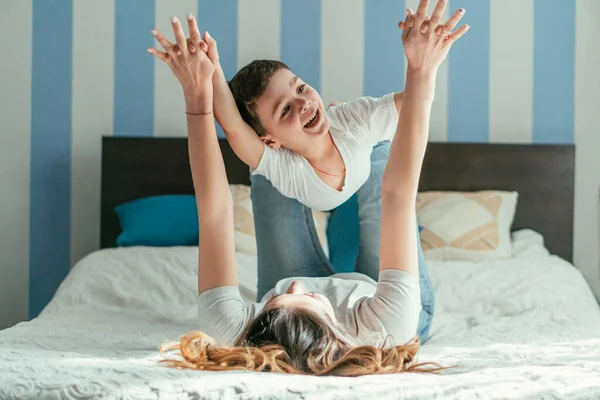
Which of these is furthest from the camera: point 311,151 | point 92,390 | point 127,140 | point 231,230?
point 127,140

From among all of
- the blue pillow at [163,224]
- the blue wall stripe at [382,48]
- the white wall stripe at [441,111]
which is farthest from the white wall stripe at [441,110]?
the blue pillow at [163,224]

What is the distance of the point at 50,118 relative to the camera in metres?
3.67

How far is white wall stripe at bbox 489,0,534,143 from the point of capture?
3643 millimetres

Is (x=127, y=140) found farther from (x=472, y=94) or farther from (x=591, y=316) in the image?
(x=591, y=316)

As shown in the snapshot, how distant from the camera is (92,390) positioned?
43.8 inches

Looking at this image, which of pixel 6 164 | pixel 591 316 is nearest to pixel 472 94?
pixel 591 316

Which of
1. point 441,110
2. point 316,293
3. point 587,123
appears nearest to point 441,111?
point 441,110

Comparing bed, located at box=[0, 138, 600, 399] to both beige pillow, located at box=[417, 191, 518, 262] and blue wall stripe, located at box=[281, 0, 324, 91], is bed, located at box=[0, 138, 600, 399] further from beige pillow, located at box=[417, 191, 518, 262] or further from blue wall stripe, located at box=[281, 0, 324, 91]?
blue wall stripe, located at box=[281, 0, 324, 91]

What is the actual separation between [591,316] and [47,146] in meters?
2.60

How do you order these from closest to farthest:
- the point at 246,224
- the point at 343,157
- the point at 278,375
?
the point at 278,375
the point at 343,157
the point at 246,224

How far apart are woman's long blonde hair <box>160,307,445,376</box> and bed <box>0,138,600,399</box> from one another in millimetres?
73

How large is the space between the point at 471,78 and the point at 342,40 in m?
0.66

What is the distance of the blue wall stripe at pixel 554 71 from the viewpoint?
3.64 metres

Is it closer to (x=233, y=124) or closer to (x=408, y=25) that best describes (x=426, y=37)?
(x=408, y=25)
